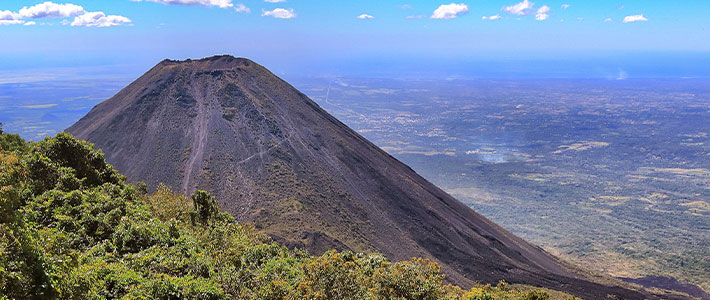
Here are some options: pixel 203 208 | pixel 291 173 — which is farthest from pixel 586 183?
pixel 203 208

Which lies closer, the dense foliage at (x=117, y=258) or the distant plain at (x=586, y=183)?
the dense foliage at (x=117, y=258)

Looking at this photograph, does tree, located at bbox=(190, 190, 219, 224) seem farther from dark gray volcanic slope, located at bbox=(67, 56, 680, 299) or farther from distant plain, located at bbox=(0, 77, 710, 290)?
distant plain, located at bbox=(0, 77, 710, 290)

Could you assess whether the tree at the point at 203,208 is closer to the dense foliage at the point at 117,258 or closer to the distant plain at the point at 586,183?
the dense foliage at the point at 117,258

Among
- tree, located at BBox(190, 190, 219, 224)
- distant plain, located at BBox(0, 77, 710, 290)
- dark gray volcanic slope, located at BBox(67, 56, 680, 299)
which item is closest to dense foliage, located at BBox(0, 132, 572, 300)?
tree, located at BBox(190, 190, 219, 224)

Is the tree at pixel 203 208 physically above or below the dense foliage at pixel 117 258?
below

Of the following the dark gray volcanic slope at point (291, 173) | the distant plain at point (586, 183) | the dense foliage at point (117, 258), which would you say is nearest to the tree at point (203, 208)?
the dense foliage at point (117, 258)
